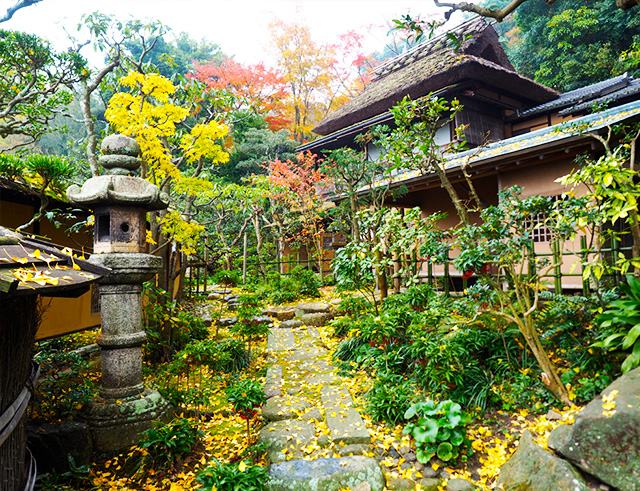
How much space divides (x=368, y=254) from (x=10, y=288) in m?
5.52

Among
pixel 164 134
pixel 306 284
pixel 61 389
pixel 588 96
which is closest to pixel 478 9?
pixel 164 134

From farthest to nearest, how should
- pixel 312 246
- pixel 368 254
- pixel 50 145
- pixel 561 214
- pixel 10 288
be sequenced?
1. pixel 50 145
2. pixel 312 246
3. pixel 368 254
4. pixel 561 214
5. pixel 10 288

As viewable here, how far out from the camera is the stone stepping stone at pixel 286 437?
3943mm

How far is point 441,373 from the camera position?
15.1 feet

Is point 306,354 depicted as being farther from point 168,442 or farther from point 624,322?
point 624,322

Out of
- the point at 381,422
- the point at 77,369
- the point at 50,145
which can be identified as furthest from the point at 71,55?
the point at 50,145

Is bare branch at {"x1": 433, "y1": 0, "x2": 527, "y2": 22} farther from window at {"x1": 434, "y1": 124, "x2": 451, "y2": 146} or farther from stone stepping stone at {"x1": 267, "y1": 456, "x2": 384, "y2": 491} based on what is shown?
window at {"x1": 434, "y1": 124, "x2": 451, "y2": 146}

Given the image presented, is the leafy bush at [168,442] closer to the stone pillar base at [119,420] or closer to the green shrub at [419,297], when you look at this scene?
the stone pillar base at [119,420]

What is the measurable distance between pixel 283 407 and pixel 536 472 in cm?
303

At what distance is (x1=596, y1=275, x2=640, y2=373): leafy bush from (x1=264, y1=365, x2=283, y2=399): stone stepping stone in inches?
165

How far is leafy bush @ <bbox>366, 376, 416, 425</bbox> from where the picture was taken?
4.49 m

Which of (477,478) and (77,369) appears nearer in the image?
(477,478)

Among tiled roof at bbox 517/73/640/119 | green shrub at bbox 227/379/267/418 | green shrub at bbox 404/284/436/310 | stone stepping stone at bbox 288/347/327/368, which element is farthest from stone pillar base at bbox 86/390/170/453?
tiled roof at bbox 517/73/640/119

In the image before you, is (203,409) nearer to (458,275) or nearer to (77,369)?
(77,369)
